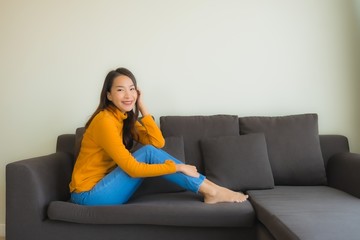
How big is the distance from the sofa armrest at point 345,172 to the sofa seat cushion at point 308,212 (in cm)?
9

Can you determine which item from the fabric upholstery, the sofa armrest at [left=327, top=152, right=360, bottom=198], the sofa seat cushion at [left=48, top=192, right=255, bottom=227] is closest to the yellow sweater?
the sofa seat cushion at [left=48, top=192, right=255, bottom=227]

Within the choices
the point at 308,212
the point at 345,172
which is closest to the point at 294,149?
the point at 345,172

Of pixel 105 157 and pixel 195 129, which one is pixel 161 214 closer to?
pixel 105 157

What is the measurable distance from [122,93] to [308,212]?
48.0 inches

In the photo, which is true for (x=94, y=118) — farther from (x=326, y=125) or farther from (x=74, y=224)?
(x=326, y=125)

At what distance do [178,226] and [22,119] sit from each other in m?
1.68

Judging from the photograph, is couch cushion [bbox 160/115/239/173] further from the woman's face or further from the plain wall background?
the woman's face

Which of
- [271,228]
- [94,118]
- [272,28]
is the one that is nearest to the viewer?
[271,228]

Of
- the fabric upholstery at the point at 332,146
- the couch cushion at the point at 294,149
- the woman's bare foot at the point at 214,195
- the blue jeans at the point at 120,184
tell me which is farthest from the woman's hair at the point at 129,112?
the fabric upholstery at the point at 332,146

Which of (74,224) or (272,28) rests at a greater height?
(272,28)

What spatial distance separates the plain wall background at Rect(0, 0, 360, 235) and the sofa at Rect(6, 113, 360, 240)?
0.25 meters

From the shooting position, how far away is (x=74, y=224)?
1.76 m

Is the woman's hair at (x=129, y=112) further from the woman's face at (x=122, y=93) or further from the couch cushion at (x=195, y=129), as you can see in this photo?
the couch cushion at (x=195, y=129)

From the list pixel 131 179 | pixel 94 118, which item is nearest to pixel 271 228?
pixel 131 179
